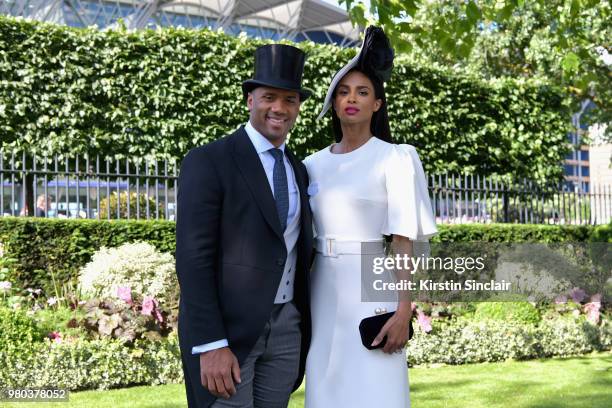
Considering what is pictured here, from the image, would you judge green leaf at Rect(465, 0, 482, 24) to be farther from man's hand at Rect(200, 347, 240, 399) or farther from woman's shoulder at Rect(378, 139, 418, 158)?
man's hand at Rect(200, 347, 240, 399)

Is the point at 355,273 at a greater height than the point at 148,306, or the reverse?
the point at 355,273

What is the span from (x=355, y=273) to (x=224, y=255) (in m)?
0.60

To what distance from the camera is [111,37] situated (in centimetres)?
1098

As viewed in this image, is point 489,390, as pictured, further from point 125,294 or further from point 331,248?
point 331,248

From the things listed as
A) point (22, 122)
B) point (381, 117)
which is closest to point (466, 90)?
point (22, 122)

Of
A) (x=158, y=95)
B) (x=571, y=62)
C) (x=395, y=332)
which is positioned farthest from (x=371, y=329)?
(x=158, y=95)

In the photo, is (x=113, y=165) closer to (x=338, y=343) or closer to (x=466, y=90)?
(x=466, y=90)

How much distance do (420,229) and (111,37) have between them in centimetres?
939

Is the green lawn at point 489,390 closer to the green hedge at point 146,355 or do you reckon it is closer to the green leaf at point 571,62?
the green hedge at point 146,355

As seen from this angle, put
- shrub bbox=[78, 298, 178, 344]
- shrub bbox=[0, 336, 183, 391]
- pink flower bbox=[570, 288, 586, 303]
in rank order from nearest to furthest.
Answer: shrub bbox=[0, 336, 183, 391]
shrub bbox=[78, 298, 178, 344]
pink flower bbox=[570, 288, 586, 303]

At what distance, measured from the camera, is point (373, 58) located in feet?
9.76

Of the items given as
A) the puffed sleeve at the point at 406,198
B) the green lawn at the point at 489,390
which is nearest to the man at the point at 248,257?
the puffed sleeve at the point at 406,198

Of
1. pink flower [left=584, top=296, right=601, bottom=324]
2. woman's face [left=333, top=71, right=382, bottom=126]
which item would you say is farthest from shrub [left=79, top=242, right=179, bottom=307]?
pink flower [left=584, top=296, right=601, bottom=324]

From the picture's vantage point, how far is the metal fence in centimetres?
968
